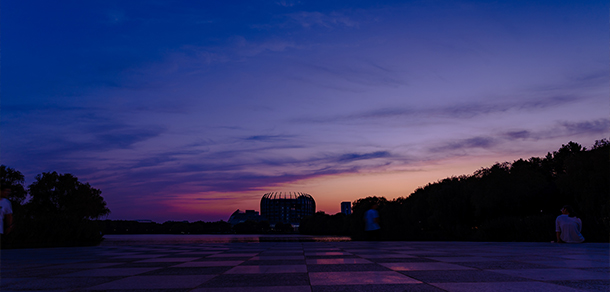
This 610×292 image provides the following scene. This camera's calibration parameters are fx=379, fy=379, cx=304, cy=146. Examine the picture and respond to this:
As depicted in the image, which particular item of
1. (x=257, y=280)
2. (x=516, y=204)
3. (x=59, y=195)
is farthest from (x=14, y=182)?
(x=516, y=204)

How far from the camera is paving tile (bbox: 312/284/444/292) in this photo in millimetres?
4895

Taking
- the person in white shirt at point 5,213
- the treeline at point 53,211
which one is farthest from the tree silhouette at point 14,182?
the person in white shirt at point 5,213

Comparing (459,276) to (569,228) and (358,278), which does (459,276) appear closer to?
(358,278)

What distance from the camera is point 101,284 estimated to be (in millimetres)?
5859

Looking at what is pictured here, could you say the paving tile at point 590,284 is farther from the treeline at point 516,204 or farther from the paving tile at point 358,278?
the treeline at point 516,204

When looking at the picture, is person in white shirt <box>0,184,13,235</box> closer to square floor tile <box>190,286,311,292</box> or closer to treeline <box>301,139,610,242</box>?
square floor tile <box>190,286,311,292</box>

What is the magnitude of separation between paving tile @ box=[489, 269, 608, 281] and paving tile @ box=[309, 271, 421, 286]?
6.38 ft

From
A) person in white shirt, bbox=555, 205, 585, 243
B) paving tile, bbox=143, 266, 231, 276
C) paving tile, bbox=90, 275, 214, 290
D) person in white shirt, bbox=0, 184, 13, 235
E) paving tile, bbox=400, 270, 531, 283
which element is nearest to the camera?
Result: paving tile, bbox=90, 275, 214, 290

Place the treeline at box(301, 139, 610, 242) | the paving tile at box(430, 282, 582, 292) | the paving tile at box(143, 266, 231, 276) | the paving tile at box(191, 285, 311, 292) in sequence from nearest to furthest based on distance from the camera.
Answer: the paving tile at box(430, 282, 582, 292)
the paving tile at box(191, 285, 311, 292)
the paving tile at box(143, 266, 231, 276)
the treeline at box(301, 139, 610, 242)

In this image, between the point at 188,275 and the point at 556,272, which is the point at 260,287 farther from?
the point at 556,272

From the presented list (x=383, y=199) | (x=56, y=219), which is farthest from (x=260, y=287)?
(x=383, y=199)

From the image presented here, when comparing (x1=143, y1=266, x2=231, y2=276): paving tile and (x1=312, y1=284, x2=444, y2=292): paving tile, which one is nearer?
(x1=312, y1=284, x2=444, y2=292): paving tile

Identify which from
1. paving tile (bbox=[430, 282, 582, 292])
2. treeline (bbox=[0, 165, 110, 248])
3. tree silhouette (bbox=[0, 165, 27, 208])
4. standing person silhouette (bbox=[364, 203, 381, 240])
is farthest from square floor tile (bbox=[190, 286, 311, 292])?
tree silhouette (bbox=[0, 165, 27, 208])

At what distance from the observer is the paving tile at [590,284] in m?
4.89
